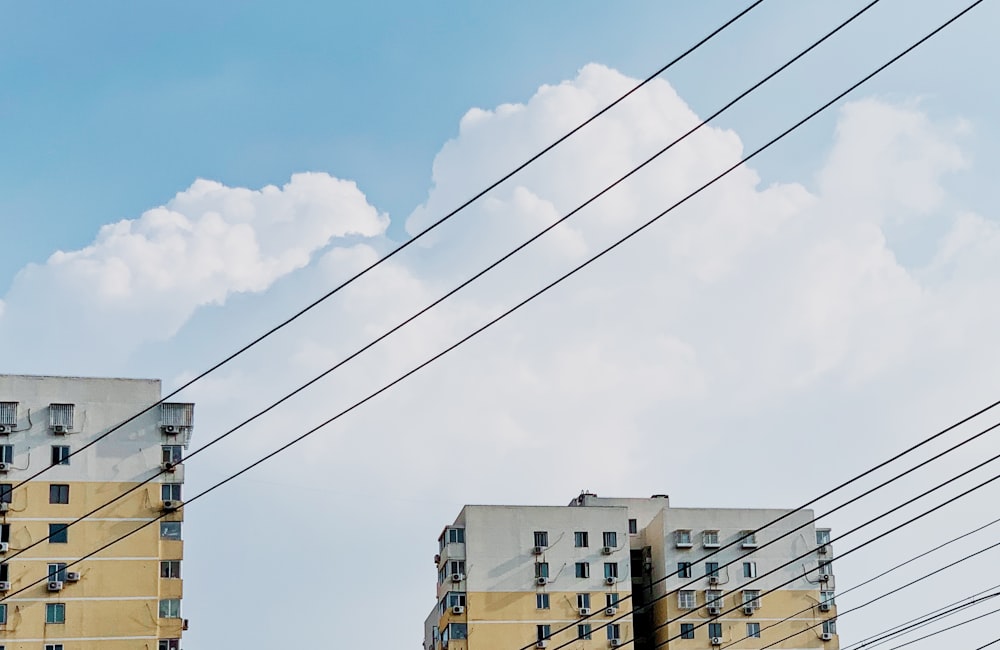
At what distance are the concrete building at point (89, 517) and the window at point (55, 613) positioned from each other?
0.02 m

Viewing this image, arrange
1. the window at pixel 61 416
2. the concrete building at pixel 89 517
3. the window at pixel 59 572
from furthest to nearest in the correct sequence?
the window at pixel 61 416
the window at pixel 59 572
the concrete building at pixel 89 517

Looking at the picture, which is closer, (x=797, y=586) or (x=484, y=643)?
(x=484, y=643)

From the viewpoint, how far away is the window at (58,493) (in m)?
35.2

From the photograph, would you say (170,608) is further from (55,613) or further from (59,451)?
(59,451)

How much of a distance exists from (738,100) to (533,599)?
32918 mm

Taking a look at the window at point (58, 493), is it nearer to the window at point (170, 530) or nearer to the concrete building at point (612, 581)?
the window at point (170, 530)

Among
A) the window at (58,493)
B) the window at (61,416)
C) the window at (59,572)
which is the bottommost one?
the window at (59,572)

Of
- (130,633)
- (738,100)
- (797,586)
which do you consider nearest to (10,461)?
(130,633)

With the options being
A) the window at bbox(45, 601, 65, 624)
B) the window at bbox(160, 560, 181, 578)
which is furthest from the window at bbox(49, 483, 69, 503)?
the window at bbox(160, 560, 181, 578)

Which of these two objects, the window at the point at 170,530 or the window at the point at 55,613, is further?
the window at the point at 170,530

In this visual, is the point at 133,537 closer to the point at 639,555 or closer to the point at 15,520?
the point at 15,520

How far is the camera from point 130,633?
34.3 m

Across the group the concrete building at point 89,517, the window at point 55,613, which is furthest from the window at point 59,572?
the window at point 55,613

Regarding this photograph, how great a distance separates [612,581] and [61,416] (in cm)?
1508
